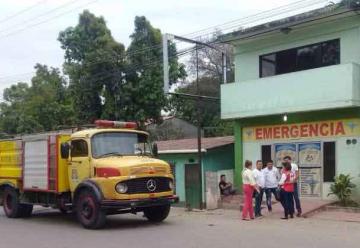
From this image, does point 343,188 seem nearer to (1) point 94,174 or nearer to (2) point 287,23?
(2) point 287,23

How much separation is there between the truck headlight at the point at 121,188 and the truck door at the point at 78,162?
45.1 inches

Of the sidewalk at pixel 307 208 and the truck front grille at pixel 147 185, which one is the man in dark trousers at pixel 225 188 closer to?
the sidewalk at pixel 307 208

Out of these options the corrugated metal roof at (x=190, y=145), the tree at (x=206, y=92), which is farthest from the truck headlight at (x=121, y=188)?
the tree at (x=206, y=92)

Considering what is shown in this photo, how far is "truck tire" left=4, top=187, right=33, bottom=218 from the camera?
17.5 meters

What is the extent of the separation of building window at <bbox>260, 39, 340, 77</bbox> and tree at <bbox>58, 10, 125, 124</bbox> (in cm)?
1369

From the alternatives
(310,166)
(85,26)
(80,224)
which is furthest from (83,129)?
(85,26)

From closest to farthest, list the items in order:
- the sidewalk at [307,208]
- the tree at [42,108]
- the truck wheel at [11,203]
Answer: the sidewalk at [307,208] → the truck wheel at [11,203] → the tree at [42,108]

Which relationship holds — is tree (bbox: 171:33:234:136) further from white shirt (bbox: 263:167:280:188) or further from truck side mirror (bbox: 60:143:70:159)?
truck side mirror (bbox: 60:143:70:159)

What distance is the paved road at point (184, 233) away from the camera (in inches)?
454

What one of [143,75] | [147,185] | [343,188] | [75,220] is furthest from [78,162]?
[143,75]

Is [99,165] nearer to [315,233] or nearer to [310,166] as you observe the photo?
[315,233]

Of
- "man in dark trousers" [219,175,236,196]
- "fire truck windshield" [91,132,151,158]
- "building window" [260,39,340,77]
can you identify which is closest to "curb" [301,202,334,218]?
"man in dark trousers" [219,175,236,196]

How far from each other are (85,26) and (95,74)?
17.2 feet

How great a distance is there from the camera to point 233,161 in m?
23.8
